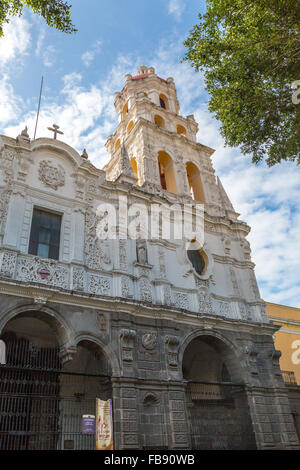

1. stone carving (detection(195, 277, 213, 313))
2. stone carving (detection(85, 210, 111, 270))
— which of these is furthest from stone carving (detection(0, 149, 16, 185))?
stone carving (detection(195, 277, 213, 313))

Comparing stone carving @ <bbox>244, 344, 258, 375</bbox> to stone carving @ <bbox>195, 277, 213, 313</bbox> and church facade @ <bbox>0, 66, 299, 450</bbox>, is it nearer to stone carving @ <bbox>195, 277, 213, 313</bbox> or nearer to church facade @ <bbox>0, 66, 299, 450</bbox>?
church facade @ <bbox>0, 66, 299, 450</bbox>

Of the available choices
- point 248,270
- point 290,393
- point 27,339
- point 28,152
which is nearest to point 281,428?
point 290,393

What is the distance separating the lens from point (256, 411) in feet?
44.5

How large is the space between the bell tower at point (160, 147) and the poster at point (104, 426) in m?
9.22

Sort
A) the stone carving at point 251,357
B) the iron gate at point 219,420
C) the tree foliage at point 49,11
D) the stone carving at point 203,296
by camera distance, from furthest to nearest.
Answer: the stone carving at point 203,296 → the stone carving at point 251,357 → the iron gate at point 219,420 → the tree foliage at point 49,11

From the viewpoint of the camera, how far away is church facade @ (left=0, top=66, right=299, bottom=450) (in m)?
11.1

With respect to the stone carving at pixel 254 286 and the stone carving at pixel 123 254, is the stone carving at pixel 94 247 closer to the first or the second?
the stone carving at pixel 123 254

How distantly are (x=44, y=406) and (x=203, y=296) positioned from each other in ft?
Result: 23.2

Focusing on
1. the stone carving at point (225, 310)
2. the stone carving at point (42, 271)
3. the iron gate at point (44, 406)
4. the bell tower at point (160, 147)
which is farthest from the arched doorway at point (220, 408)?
the bell tower at point (160, 147)

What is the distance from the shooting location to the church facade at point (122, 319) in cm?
1110

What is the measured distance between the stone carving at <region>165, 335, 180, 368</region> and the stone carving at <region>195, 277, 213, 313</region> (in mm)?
2110

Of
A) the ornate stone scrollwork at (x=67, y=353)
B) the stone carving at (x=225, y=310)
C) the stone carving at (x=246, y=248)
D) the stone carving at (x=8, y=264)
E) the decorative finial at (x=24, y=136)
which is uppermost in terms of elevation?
the decorative finial at (x=24, y=136)

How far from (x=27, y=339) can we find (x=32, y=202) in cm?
473
